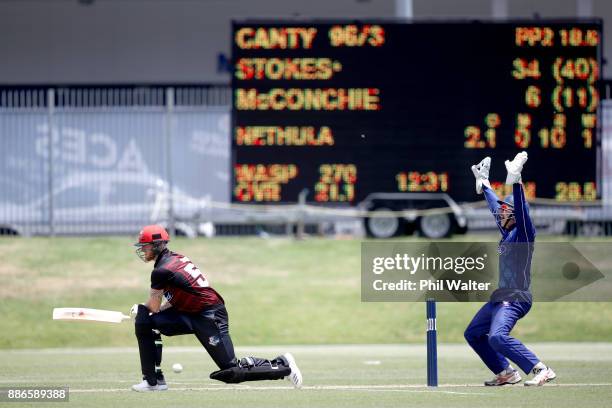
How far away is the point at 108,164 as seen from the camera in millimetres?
36000

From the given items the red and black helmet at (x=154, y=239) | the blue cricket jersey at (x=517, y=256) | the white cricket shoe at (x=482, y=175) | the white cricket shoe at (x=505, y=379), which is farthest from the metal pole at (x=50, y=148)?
the blue cricket jersey at (x=517, y=256)

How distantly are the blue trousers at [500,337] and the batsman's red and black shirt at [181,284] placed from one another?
2.67m

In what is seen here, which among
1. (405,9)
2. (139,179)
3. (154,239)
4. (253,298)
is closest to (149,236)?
(154,239)

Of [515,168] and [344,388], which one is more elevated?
[515,168]

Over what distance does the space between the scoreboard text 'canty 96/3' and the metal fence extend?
15.0 ft

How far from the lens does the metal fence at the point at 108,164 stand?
31.1m

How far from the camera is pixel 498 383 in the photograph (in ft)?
45.2

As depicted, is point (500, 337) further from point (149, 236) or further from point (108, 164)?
point (108, 164)

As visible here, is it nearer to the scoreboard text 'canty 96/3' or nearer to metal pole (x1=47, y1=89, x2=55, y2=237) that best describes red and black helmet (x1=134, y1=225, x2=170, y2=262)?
the scoreboard text 'canty 96/3'

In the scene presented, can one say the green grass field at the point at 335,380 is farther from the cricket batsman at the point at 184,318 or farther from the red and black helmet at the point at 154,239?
the red and black helmet at the point at 154,239

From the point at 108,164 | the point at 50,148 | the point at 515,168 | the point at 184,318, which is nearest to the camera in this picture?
the point at 184,318

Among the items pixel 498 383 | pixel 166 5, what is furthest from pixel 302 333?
pixel 166 5

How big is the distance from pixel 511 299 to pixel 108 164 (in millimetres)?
23739

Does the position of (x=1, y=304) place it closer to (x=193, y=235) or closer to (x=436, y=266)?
(x=193, y=235)
